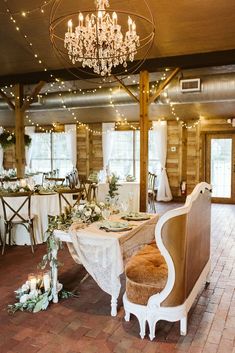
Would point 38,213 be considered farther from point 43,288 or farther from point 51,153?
point 51,153

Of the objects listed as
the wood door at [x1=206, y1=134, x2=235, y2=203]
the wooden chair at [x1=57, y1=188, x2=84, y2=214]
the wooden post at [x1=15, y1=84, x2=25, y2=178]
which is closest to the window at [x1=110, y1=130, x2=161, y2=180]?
the wood door at [x1=206, y1=134, x2=235, y2=203]

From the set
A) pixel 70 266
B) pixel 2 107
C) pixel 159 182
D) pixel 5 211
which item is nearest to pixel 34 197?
pixel 5 211

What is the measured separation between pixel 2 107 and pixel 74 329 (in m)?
7.74

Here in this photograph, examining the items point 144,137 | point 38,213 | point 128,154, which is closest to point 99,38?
point 144,137

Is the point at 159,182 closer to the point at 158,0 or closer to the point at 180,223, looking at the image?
the point at 158,0

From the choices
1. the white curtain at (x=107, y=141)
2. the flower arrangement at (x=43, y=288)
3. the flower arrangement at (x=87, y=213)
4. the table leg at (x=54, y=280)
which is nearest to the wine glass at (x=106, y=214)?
the flower arrangement at (x=87, y=213)

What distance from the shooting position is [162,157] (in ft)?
34.1

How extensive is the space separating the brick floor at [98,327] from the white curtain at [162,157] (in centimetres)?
633

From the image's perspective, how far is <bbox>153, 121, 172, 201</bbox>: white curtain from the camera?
10.3 m

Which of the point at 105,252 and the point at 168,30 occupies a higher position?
the point at 168,30

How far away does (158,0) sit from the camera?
14.0ft

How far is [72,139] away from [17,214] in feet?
22.2

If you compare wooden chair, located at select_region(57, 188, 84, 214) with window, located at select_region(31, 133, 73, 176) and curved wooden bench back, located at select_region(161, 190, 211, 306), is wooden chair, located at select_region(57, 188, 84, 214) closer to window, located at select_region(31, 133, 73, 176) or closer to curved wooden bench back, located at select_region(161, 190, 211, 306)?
curved wooden bench back, located at select_region(161, 190, 211, 306)

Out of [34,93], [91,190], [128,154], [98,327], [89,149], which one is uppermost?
[34,93]
